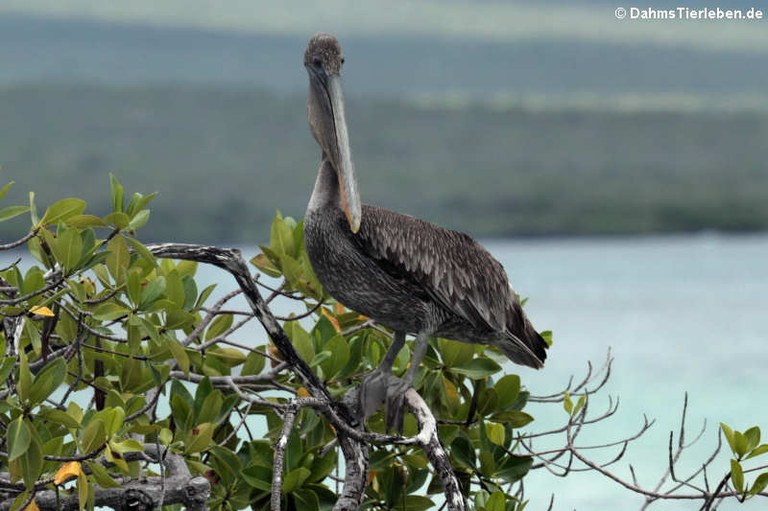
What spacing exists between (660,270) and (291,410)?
54.6 feet

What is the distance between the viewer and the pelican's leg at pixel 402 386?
8.07 feet

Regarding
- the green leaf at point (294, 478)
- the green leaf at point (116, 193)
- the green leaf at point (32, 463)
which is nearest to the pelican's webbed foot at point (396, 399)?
the green leaf at point (294, 478)

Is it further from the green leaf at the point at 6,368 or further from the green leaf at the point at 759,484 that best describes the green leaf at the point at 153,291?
the green leaf at the point at 759,484

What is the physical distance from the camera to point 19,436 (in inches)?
74.6

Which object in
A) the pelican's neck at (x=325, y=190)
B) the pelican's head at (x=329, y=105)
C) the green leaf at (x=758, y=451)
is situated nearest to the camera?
the pelican's head at (x=329, y=105)

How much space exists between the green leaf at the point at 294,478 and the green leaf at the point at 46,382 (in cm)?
63

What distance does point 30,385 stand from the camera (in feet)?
6.36

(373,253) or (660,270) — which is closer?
(373,253)

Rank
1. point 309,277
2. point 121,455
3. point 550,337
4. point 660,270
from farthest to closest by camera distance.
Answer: point 660,270 < point 550,337 < point 309,277 < point 121,455

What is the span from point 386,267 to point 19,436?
85 cm

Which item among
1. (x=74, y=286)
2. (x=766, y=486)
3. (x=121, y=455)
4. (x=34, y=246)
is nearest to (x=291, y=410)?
(x=121, y=455)

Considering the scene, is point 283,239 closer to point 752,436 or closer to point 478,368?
point 478,368

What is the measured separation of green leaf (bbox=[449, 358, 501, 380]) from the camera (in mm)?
2660

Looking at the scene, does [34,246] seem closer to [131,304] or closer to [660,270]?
[131,304]
